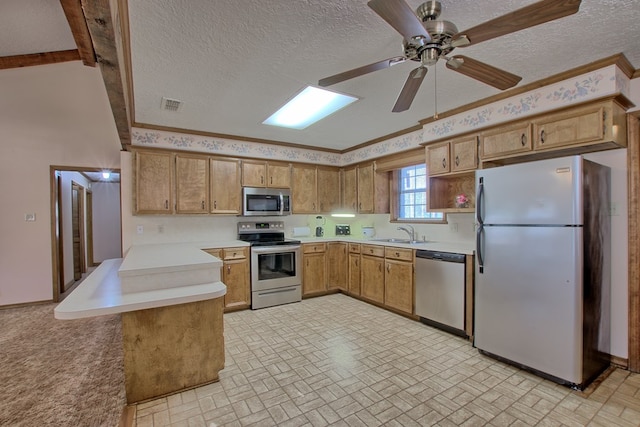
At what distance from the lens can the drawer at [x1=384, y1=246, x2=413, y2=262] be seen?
3.65 metres

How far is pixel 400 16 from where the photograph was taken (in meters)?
1.32

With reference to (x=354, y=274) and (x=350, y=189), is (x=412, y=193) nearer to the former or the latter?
A: (x=350, y=189)

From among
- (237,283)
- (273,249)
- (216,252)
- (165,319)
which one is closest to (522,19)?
(165,319)

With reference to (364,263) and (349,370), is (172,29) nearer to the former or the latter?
(349,370)

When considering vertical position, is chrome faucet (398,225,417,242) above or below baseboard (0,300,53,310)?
above

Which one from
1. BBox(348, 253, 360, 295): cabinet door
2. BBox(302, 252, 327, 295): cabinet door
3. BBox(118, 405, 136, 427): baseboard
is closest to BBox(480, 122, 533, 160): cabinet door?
BBox(348, 253, 360, 295): cabinet door

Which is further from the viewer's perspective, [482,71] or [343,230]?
[343,230]

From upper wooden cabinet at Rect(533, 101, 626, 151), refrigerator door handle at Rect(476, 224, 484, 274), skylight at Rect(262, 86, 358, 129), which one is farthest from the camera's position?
skylight at Rect(262, 86, 358, 129)

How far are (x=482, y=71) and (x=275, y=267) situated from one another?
3.47 meters

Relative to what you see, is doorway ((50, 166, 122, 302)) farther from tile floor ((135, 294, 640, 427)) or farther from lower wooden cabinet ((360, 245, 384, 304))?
lower wooden cabinet ((360, 245, 384, 304))

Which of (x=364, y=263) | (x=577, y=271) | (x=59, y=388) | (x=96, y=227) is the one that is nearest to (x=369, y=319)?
(x=364, y=263)

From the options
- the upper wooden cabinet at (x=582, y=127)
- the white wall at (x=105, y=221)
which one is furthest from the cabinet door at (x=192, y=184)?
the white wall at (x=105, y=221)

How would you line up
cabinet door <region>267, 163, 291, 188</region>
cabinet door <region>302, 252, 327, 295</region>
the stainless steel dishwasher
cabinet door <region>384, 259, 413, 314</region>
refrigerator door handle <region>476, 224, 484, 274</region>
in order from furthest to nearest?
cabinet door <region>267, 163, 291, 188</region> < cabinet door <region>302, 252, 327, 295</region> < cabinet door <region>384, 259, 413, 314</region> < the stainless steel dishwasher < refrigerator door handle <region>476, 224, 484, 274</region>

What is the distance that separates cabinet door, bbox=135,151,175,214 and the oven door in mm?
1359
